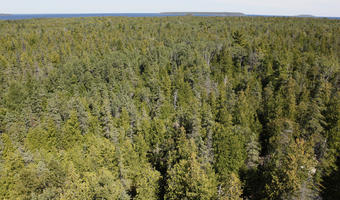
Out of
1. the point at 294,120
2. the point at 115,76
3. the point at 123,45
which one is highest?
the point at 123,45

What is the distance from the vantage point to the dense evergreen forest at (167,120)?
26.4m

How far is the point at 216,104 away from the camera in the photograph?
61719 millimetres

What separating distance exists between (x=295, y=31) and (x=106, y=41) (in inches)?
4489

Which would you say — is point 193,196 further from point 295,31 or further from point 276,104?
point 295,31

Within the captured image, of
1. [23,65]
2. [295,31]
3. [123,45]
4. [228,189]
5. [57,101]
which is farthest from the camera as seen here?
[295,31]

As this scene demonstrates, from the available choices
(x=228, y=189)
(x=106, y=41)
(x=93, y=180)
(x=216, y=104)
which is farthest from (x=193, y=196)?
(x=106, y=41)

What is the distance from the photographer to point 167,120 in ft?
186

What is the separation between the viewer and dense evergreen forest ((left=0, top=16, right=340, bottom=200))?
86.7 ft

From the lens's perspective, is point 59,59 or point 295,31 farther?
point 295,31

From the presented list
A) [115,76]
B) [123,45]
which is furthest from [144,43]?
[115,76]

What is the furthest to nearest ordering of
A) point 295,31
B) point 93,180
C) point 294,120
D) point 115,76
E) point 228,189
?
1. point 295,31
2. point 115,76
3. point 294,120
4. point 93,180
5. point 228,189

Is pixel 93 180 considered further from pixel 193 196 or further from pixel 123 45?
pixel 123 45

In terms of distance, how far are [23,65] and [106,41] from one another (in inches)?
1717

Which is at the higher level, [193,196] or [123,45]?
[123,45]
